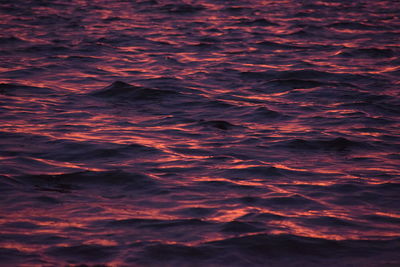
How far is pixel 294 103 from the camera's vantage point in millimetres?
9875

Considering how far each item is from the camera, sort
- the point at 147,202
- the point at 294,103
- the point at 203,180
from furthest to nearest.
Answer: the point at 294,103
the point at 203,180
the point at 147,202

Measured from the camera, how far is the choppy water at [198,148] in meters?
5.34

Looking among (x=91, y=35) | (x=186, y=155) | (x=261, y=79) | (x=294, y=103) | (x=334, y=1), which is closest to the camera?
(x=186, y=155)

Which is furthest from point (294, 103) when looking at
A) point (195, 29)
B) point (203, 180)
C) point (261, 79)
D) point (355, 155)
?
point (195, 29)

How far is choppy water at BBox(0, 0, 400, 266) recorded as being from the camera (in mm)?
5340

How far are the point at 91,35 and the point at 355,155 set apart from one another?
8.90 metres

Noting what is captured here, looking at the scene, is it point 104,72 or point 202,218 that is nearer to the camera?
point 202,218

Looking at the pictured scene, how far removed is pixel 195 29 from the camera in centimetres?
1595

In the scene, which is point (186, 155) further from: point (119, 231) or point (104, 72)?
point (104, 72)

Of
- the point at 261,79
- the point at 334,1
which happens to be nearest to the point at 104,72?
the point at 261,79

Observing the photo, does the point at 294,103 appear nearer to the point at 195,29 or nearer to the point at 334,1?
the point at 195,29

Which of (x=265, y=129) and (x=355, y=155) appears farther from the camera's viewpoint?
(x=265, y=129)

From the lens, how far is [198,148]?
7.73m

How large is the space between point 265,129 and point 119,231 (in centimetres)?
361
